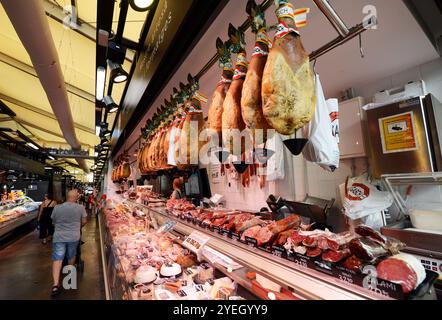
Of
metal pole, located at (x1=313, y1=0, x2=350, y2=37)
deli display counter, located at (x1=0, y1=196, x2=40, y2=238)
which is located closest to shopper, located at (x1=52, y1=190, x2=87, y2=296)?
deli display counter, located at (x1=0, y1=196, x2=40, y2=238)

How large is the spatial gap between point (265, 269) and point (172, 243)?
1.52 metres

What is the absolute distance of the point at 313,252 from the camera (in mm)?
1084

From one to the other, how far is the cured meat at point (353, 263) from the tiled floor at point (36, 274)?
4739mm

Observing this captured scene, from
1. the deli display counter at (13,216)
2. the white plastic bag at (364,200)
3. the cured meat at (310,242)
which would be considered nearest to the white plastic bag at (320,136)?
the cured meat at (310,242)

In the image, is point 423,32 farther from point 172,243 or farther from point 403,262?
point 172,243

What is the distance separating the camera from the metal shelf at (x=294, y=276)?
86 cm

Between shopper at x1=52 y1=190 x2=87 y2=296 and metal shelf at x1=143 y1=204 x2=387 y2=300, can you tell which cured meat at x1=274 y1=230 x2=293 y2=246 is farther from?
shopper at x1=52 y1=190 x2=87 y2=296

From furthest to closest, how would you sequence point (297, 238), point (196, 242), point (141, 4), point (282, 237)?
point (141, 4), point (196, 242), point (282, 237), point (297, 238)

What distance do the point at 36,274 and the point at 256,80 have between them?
728 cm

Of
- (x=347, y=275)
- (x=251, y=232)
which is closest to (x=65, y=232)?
(x=251, y=232)

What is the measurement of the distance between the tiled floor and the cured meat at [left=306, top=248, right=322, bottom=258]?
459 centimetres

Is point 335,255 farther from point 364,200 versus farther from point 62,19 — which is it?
point 62,19
